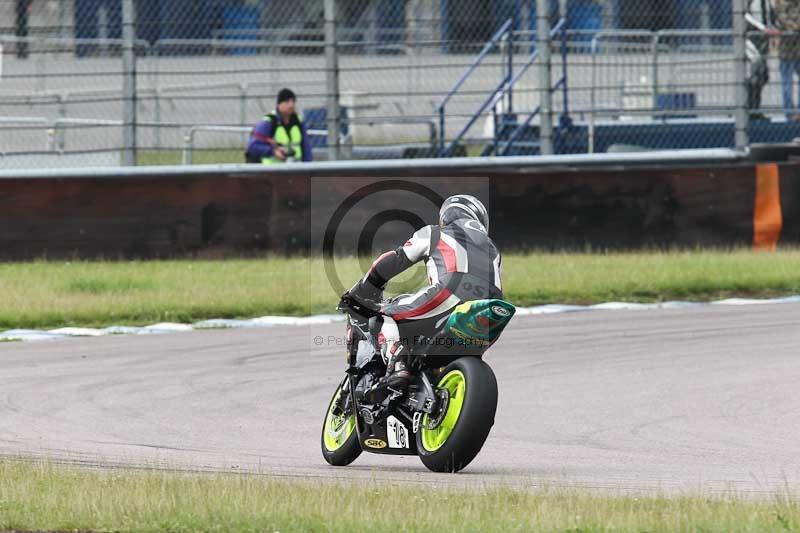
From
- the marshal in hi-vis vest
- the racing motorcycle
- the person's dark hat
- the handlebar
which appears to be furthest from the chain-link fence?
the handlebar

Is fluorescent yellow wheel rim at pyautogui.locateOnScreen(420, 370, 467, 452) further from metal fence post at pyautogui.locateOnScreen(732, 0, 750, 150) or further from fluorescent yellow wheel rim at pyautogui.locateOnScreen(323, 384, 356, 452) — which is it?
metal fence post at pyautogui.locateOnScreen(732, 0, 750, 150)

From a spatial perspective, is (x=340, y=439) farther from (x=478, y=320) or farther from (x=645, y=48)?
(x=645, y=48)

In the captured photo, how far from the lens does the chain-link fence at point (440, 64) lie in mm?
15969

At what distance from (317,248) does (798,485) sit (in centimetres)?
970

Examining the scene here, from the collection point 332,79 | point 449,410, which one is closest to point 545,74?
point 332,79

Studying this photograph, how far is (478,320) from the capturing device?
6691 mm

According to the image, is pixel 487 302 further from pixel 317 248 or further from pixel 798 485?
pixel 317 248

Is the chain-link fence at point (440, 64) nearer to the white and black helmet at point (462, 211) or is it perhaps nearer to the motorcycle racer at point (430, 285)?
the white and black helmet at point (462, 211)

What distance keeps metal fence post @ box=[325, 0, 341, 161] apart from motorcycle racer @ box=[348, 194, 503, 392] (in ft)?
29.1

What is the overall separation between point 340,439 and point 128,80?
29.8 ft

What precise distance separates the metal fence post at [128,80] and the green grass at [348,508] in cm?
987

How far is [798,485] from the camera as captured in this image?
632 centimetres

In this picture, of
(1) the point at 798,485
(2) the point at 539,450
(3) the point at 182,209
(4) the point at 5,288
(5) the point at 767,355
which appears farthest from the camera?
(3) the point at 182,209

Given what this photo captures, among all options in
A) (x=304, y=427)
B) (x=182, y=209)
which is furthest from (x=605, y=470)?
(x=182, y=209)
